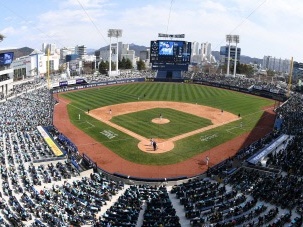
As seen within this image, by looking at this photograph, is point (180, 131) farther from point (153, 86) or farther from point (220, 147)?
point (153, 86)

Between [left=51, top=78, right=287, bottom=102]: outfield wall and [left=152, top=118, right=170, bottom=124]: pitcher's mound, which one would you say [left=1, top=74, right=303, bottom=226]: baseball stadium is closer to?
[left=152, top=118, right=170, bottom=124]: pitcher's mound

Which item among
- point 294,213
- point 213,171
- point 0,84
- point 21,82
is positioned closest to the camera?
point 294,213

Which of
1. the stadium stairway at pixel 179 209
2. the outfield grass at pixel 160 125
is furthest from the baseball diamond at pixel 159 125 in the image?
the stadium stairway at pixel 179 209

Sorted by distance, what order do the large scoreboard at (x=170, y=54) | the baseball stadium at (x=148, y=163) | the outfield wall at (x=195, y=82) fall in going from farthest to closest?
the large scoreboard at (x=170, y=54) < the outfield wall at (x=195, y=82) < the baseball stadium at (x=148, y=163)

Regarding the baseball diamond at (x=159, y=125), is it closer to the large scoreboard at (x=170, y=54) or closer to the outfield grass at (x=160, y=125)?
the outfield grass at (x=160, y=125)

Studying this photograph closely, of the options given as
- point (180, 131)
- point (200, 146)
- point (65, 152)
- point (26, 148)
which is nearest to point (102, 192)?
point (65, 152)
